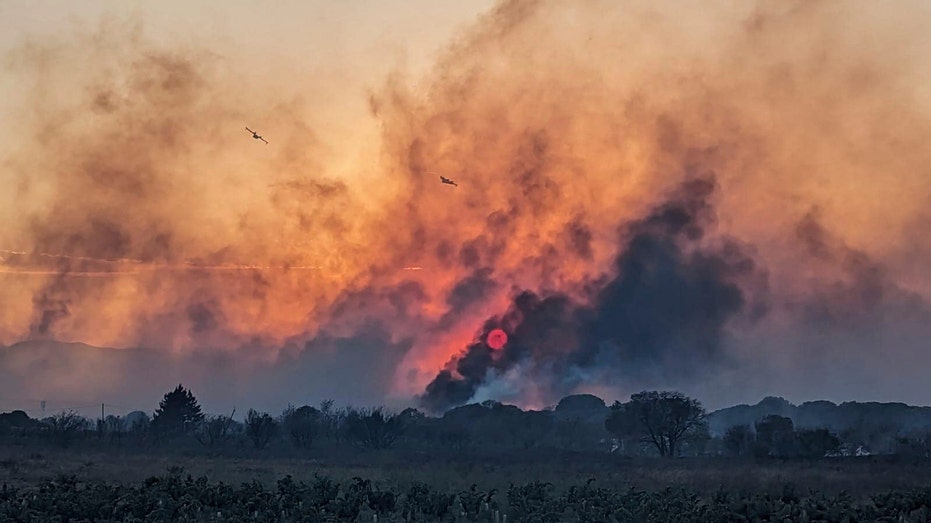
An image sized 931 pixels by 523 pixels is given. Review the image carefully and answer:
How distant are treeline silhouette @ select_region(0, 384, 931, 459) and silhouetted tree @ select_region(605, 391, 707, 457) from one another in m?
0.12

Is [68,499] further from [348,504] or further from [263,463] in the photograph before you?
[263,463]

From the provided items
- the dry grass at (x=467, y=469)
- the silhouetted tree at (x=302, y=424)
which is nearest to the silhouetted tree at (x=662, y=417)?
the dry grass at (x=467, y=469)

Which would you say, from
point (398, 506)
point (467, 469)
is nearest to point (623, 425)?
point (467, 469)

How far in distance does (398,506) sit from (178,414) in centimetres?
8187

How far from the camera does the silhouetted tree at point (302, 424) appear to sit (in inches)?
4124

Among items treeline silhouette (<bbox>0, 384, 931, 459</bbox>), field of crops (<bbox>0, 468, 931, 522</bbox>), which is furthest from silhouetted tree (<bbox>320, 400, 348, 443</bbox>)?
field of crops (<bbox>0, 468, 931, 522</bbox>)

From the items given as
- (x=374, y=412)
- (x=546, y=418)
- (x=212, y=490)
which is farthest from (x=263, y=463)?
(x=546, y=418)

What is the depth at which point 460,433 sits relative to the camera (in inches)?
4956

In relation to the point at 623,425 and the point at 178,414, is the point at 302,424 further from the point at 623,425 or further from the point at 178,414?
the point at 623,425

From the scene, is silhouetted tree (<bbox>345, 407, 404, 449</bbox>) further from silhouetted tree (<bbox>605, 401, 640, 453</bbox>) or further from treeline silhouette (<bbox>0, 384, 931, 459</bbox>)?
silhouetted tree (<bbox>605, 401, 640, 453</bbox>)

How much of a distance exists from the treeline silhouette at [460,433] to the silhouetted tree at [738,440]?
0.41ft

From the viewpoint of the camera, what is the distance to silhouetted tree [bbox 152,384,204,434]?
114688 millimetres

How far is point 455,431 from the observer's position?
127250 millimetres

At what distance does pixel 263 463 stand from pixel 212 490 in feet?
111
